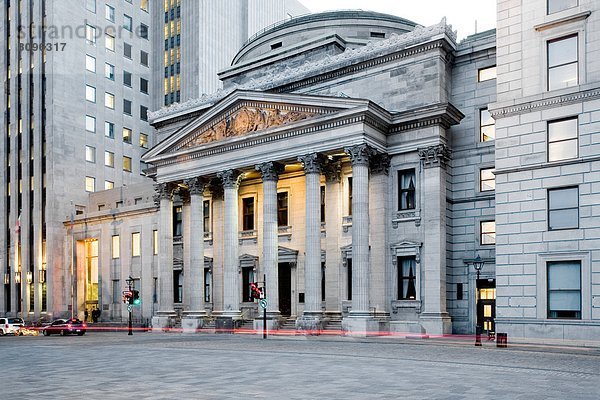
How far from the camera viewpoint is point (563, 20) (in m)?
32.5

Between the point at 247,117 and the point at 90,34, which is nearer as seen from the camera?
the point at 247,117

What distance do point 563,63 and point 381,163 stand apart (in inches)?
581

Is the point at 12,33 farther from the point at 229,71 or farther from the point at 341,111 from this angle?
the point at 341,111

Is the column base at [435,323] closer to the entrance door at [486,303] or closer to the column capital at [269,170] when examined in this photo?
the entrance door at [486,303]

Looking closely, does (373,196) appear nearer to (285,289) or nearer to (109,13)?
(285,289)

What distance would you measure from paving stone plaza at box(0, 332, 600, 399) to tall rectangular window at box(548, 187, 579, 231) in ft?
19.8

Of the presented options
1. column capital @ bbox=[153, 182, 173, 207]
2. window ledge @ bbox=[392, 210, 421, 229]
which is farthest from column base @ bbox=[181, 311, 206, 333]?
window ledge @ bbox=[392, 210, 421, 229]

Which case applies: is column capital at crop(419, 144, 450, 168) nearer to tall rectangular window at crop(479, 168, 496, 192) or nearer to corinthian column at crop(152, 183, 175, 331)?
tall rectangular window at crop(479, 168, 496, 192)

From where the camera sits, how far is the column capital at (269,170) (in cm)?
4653

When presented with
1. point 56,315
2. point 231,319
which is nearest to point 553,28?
point 231,319

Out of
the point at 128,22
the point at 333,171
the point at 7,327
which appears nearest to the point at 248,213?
the point at 333,171

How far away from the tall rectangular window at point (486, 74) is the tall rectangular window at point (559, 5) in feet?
34.0

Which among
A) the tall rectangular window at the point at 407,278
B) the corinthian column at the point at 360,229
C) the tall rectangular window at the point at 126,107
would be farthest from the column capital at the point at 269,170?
the tall rectangular window at the point at 126,107

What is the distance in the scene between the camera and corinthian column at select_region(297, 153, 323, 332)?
43656 millimetres
